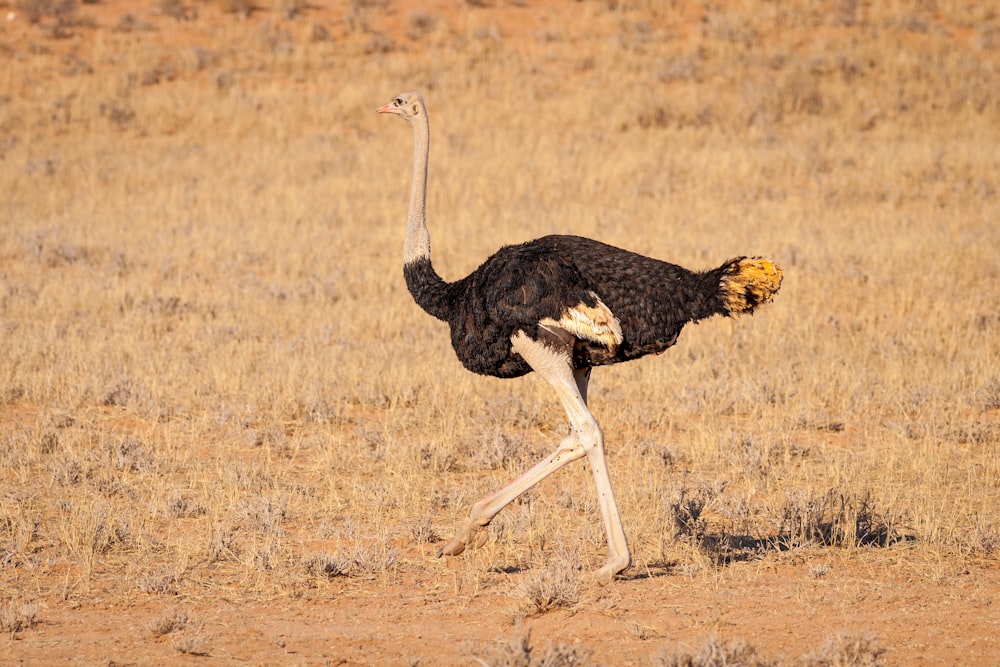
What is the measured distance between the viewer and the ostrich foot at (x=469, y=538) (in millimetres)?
5652

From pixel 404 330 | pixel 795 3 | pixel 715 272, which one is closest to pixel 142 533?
pixel 715 272

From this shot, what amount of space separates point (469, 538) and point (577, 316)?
1114mm

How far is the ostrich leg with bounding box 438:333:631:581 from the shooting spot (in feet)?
17.9

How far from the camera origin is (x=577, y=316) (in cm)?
550

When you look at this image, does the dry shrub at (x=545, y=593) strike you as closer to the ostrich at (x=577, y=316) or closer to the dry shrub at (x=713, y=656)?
the ostrich at (x=577, y=316)

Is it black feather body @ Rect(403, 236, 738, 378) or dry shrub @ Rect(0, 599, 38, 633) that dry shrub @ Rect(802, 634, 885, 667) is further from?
dry shrub @ Rect(0, 599, 38, 633)

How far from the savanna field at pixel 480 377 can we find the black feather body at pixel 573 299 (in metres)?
1.00

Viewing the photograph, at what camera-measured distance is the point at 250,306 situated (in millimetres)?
11602

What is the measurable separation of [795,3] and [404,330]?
56.6 ft

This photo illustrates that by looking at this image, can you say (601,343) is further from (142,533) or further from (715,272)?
(142,533)

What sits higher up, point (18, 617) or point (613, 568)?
point (613, 568)

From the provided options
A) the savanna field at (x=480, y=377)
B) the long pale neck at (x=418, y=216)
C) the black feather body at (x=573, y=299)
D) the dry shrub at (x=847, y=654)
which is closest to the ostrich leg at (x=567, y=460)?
the black feather body at (x=573, y=299)

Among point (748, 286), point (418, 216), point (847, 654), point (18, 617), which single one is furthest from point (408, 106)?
point (847, 654)

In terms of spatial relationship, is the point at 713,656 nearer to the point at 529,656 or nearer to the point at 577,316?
the point at 529,656
